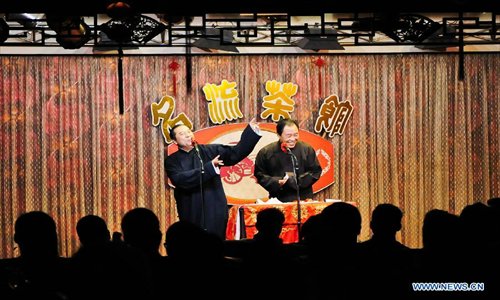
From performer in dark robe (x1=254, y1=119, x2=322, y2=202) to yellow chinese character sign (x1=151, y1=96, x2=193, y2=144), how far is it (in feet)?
5.07

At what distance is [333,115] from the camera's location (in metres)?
9.50

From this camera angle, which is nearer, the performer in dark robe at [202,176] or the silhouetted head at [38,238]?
the silhouetted head at [38,238]

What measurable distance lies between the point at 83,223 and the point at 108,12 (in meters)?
2.31

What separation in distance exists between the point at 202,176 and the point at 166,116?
211 centimetres

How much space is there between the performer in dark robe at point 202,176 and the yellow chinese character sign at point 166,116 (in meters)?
1.70

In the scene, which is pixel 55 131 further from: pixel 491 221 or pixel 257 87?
pixel 491 221

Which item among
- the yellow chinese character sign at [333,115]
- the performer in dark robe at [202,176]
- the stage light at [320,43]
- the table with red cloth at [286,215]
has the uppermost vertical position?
the stage light at [320,43]

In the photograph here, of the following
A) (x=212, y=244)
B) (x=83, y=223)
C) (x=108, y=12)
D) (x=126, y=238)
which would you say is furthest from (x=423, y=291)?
(x=108, y=12)

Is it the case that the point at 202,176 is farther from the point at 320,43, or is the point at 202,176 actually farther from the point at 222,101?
the point at 320,43

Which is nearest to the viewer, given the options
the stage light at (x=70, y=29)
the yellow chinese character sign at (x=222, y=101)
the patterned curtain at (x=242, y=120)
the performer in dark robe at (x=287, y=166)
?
the stage light at (x=70, y=29)

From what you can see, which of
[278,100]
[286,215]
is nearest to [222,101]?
[278,100]

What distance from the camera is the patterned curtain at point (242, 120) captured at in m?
9.27

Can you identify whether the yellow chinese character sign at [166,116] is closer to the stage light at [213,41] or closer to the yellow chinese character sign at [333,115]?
the stage light at [213,41]

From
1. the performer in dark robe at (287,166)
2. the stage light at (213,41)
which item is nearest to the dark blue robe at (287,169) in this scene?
the performer in dark robe at (287,166)
